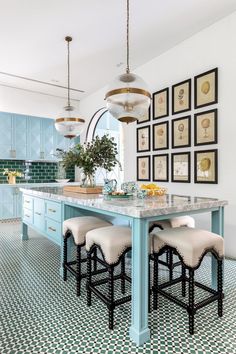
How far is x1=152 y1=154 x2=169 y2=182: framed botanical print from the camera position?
4.11m

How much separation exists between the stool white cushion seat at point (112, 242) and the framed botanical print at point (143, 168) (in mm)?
2615

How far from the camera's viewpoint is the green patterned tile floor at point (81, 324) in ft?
5.23

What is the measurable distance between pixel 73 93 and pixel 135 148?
8.58 feet

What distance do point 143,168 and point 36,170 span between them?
10.3 ft

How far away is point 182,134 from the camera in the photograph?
3807 mm

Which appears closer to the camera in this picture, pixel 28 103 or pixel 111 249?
pixel 111 249

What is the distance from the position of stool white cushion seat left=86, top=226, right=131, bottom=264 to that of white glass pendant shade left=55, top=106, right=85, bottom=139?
2.20m

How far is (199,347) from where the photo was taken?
1.60 metres

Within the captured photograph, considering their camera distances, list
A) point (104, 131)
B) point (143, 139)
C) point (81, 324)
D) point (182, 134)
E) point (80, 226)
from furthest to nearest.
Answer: point (104, 131), point (143, 139), point (182, 134), point (80, 226), point (81, 324)

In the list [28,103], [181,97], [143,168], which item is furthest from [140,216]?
[28,103]

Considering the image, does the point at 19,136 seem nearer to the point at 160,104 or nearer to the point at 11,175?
the point at 11,175

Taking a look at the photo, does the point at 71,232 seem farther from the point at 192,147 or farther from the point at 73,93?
the point at 73,93

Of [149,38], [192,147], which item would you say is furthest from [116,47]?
[192,147]

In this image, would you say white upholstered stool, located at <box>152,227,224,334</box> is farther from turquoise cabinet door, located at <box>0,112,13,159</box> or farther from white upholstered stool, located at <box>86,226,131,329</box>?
turquoise cabinet door, located at <box>0,112,13,159</box>
